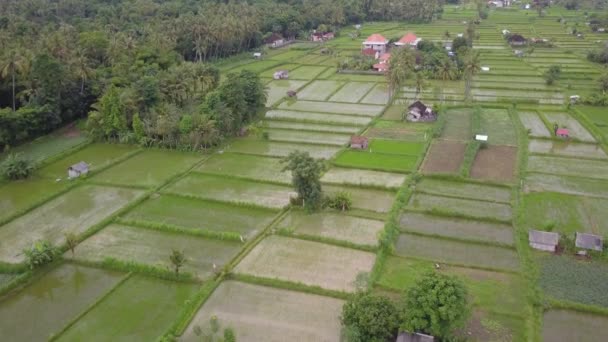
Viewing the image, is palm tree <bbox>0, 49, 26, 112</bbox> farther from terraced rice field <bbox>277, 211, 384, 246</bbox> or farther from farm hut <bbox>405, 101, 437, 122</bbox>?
farm hut <bbox>405, 101, 437, 122</bbox>

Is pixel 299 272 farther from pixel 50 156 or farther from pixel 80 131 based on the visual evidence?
→ pixel 80 131

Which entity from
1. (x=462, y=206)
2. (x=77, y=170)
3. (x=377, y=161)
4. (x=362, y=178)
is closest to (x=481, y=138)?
(x=377, y=161)

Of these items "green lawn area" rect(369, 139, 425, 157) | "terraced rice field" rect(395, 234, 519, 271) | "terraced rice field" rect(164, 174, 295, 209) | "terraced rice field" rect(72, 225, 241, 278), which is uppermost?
"green lawn area" rect(369, 139, 425, 157)

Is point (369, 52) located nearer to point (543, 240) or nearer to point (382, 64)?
point (382, 64)

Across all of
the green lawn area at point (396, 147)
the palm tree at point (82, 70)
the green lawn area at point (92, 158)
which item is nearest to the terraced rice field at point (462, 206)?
the green lawn area at point (396, 147)

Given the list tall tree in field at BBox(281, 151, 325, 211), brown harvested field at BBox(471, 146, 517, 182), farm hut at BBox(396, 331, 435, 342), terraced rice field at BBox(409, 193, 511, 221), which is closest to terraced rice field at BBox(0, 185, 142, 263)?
tall tree in field at BBox(281, 151, 325, 211)

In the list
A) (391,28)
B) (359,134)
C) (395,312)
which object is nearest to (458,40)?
(391,28)

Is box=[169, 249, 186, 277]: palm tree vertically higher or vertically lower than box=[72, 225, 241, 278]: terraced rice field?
higher
